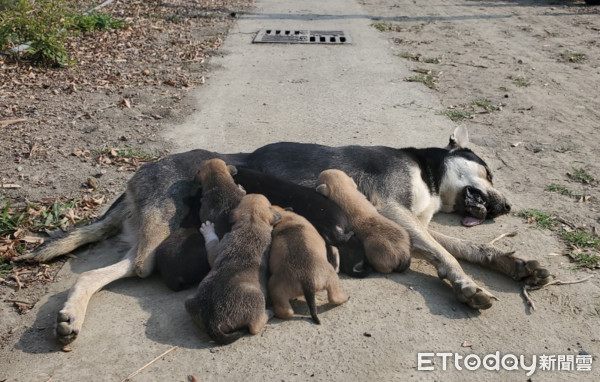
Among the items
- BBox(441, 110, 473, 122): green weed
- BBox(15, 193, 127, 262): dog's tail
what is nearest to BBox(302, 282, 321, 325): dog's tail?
BBox(15, 193, 127, 262): dog's tail

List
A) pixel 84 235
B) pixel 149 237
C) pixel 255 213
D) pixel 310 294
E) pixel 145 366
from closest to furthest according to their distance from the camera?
pixel 145 366
pixel 310 294
pixel 255 213
pixel 149 237
pixel 84 235

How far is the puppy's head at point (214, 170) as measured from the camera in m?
4.80

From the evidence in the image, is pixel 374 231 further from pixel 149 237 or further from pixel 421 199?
pixel 149 237

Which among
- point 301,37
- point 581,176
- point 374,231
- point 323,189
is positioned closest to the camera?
point 374,231

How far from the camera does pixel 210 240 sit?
433cm

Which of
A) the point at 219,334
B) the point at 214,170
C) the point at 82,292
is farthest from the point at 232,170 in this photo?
the point at 219,334

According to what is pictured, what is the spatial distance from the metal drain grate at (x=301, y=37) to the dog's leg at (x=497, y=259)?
7.54 metres

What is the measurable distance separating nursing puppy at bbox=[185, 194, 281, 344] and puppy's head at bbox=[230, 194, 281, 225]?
15 mm

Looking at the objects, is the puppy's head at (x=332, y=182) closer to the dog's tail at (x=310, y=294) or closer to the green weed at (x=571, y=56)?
the dog's tail at (x=310, y=294)

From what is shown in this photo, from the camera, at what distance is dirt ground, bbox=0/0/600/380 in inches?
185

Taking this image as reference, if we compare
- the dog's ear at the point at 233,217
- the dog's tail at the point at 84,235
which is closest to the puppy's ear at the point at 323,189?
the dog's ear at the point at 233,217

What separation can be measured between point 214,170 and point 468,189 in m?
2.44

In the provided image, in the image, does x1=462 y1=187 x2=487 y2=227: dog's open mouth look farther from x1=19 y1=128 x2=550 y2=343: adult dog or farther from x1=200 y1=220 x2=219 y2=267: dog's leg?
x1=200 y1=220 x2=219 y2=267: dog's leg

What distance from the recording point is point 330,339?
3.79 meters
